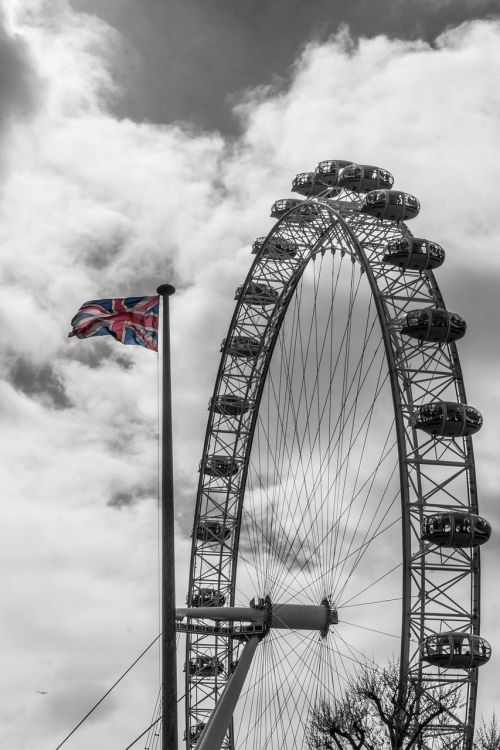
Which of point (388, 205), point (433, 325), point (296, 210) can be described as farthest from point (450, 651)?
point (296, 210)

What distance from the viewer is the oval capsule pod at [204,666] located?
2288 inches

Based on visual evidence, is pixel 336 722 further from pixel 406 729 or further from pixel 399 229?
pixel 399 229

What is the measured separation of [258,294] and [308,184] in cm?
682

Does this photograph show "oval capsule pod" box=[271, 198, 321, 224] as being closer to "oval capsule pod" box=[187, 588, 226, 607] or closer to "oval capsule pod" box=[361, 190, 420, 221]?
"oval capsule pod" box=[361, 190, 420, 221]

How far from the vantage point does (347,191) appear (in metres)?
46.9

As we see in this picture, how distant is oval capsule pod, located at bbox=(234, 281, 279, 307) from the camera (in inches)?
2238

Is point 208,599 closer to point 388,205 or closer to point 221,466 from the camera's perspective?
point 221,466

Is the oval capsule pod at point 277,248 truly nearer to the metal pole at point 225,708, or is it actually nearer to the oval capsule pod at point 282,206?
the oval capsule pod at point 282,206

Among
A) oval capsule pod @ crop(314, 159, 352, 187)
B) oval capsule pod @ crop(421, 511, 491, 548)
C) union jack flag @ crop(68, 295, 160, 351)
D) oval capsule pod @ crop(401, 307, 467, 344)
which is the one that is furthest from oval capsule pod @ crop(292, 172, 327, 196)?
union jack flag @ crop(68, 295, 160, 351)

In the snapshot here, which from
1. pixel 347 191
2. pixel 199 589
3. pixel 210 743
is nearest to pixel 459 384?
pixel 347 191

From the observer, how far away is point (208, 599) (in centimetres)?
5831

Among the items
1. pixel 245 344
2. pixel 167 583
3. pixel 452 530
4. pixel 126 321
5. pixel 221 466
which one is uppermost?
pixel 245 344

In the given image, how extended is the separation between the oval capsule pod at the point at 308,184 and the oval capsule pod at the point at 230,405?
463 inches

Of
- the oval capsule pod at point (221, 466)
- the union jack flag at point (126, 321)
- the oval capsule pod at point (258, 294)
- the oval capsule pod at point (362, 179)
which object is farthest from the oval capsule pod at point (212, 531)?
the union jack flag at point (126, 321)
